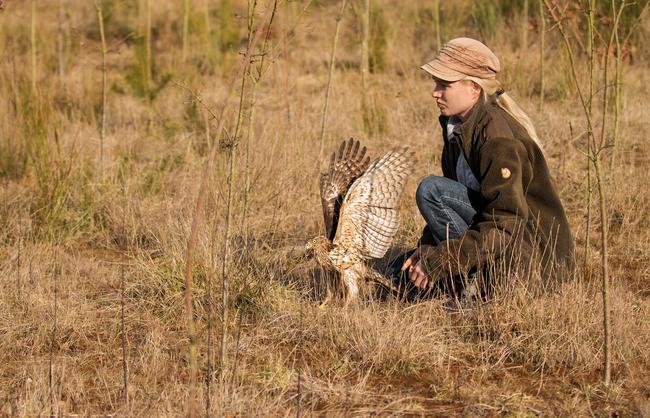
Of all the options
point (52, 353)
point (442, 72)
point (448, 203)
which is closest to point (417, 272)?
point (448, 203)

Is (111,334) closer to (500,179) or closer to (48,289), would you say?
(48,289)

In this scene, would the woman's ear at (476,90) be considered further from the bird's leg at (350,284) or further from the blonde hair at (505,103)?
the bird's leg at (350,284)

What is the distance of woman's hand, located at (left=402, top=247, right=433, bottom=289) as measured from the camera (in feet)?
11.2

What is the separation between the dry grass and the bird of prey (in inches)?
8.6

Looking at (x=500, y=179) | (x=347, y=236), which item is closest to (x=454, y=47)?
(x=500, y=179)

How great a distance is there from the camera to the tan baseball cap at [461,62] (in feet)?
11.3

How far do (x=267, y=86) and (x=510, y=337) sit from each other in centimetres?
433

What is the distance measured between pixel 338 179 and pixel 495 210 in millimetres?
807

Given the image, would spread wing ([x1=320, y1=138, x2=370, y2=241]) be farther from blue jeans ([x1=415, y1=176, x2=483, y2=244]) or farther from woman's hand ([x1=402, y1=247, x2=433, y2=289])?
woman's hand ([x1=402, y1=247, x2=433, y2=289])

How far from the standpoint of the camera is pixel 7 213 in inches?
185

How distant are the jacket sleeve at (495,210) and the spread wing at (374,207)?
488 millimetres

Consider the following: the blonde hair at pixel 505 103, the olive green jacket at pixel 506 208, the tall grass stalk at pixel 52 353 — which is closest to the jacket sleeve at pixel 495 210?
the olive green jacket at pixel 506 208

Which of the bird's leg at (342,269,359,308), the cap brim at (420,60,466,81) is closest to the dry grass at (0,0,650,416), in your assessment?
the bird's leg at (342,269,359,308)

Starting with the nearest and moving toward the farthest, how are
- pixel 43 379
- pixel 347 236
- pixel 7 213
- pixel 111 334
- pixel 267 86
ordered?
pixel 43 379 < pixel 111 334 < pixel 347 236 < pixel 7 213 < pixel 267 86
